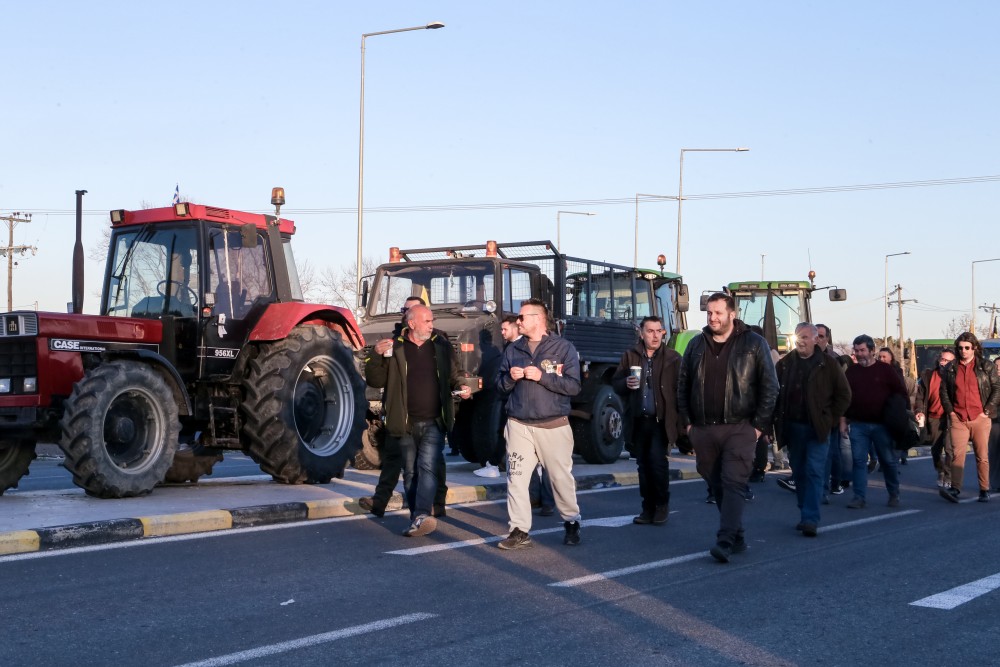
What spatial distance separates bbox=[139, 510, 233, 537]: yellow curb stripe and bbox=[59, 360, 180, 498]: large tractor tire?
1084mm

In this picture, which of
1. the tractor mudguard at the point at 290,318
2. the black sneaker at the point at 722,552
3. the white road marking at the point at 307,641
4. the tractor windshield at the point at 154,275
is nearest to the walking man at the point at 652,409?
the black sneaker at the point at 722,552

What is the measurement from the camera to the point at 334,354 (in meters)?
13.4

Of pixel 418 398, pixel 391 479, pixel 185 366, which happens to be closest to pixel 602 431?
pixel 185 366

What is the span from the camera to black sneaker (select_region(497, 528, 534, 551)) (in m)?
9.26

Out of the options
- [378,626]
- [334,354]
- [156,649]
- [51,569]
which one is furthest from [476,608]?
[334,354]

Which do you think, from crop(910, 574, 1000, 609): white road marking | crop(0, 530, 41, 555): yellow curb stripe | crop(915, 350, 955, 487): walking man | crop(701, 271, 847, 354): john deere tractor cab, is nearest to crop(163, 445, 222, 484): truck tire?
crop(0, 530, 41, 555): yellow curb stripe

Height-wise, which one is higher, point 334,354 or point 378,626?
point 334,354

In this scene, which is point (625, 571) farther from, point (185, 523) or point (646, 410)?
point (185, 523)

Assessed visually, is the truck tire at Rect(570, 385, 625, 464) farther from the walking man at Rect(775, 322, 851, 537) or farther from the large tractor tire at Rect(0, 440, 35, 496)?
the large tractor tire at Rect(0, 440, 35, 496)

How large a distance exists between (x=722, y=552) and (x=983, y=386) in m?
6.80

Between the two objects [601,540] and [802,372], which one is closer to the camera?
[601,540]

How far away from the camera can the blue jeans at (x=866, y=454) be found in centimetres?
1346

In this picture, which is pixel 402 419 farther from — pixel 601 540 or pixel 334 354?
pixel 334 354

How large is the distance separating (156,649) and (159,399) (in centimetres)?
573
